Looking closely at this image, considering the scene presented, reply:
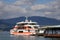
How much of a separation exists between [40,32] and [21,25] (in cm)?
1734

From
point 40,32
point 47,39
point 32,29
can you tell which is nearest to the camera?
point 47,39

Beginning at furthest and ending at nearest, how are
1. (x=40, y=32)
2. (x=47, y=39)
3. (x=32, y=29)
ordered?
(x=32, y=29), (x=40, y=32), (x=47, y=39)

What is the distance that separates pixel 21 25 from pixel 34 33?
11.8 m

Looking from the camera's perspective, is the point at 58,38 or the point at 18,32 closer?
the point at 58,38

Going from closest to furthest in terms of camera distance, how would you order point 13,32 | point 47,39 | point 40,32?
point 47,39
point 40,32
point 13,32

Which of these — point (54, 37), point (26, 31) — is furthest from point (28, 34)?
point (54, 37)

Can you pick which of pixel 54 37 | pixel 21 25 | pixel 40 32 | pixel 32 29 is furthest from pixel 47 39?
pixel 21 25

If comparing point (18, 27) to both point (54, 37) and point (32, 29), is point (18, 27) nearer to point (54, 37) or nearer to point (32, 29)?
point (32, 29)

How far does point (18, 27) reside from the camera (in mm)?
125750

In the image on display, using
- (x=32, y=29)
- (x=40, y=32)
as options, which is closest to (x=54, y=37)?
(x=40, y=32)

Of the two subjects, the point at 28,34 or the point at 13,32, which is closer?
the point at 28,34

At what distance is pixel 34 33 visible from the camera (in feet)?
380

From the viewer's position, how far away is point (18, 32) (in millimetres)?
126375

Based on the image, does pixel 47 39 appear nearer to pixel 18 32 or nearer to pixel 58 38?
pixel 58 38
